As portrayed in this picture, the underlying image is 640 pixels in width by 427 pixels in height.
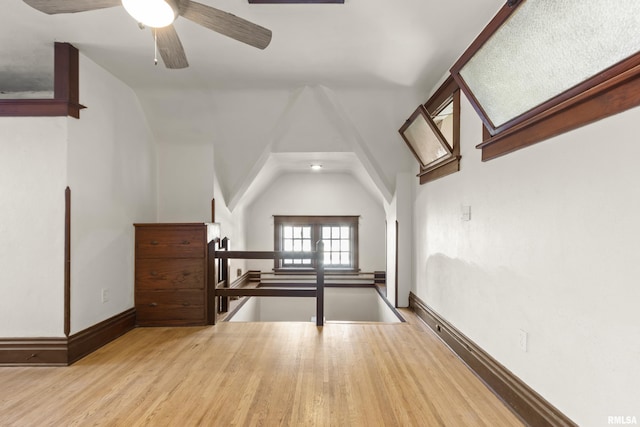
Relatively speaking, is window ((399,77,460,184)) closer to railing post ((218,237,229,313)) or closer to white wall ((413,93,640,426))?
white wall ((413,93,640,426))

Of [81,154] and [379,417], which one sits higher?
[81,154]

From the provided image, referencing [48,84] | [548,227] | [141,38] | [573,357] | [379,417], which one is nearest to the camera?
[573,357]

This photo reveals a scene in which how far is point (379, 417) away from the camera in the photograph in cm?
171

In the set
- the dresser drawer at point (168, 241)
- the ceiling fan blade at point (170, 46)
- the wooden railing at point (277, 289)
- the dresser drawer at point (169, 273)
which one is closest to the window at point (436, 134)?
the wooden railing at point (277, 289)

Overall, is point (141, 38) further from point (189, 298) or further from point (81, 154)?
point (189, 298)

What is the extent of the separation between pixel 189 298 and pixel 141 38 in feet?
7.93

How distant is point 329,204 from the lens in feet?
19.1

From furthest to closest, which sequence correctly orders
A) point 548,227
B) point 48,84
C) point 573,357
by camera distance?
point 48,84 → point 548,227 → point 573,357

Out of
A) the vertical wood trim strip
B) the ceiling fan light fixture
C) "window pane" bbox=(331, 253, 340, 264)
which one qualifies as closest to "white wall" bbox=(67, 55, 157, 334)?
the vertical wood trim strip

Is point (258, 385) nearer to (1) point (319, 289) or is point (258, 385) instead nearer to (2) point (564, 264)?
(1) point (319, 289)

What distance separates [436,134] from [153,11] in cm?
223

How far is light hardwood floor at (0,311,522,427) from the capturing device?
172 cm

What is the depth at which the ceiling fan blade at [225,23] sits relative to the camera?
1475 mm

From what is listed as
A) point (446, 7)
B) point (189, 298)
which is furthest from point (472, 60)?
point (189, 298)
